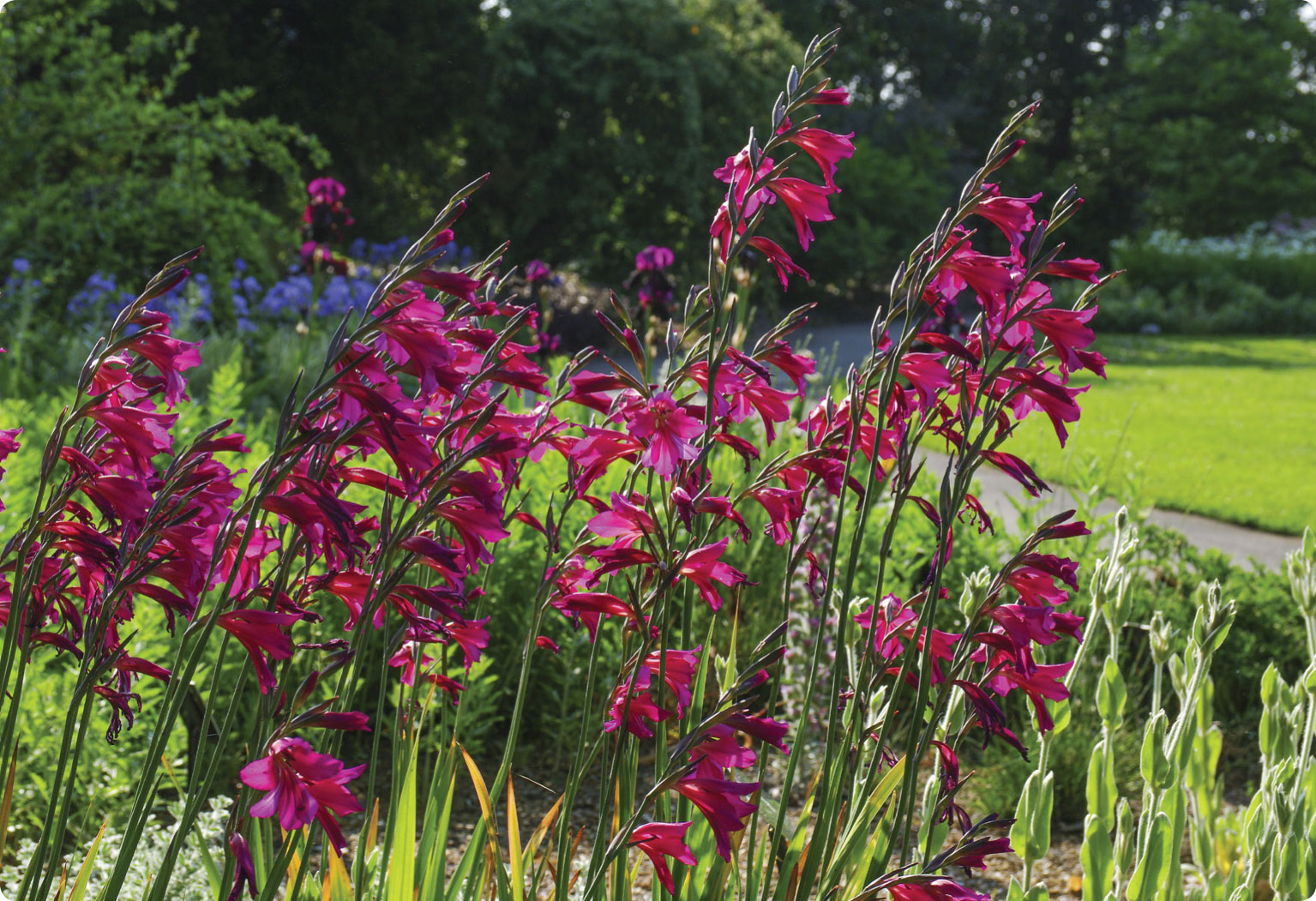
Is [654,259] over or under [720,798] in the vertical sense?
over

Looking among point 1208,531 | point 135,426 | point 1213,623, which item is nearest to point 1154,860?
point 1213,623

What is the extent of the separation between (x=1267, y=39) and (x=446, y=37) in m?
18.5

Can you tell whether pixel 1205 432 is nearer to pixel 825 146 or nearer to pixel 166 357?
pixel 825 146

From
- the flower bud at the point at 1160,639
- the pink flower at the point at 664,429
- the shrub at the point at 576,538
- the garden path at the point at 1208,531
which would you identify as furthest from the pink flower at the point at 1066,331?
the garden path at the point at 1208,531

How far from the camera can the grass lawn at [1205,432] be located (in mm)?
5922

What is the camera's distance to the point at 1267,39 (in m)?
22.4

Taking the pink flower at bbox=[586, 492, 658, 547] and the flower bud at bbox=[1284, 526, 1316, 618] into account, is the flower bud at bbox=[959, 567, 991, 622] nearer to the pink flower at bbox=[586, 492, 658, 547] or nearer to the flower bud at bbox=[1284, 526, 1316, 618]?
the pink flower at bbox=[586, 492, 658, 547]

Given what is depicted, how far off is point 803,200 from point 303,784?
0.77 metres

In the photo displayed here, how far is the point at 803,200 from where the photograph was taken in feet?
3.88

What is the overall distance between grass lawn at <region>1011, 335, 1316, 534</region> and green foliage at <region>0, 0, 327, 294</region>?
5603 mm

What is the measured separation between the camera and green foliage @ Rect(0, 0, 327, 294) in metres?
7.09

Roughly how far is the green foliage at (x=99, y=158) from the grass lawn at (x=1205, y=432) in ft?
18.4

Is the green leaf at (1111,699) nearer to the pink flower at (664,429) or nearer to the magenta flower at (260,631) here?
the pink flower at (664,429)

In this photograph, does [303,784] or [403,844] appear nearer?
[303,784]
